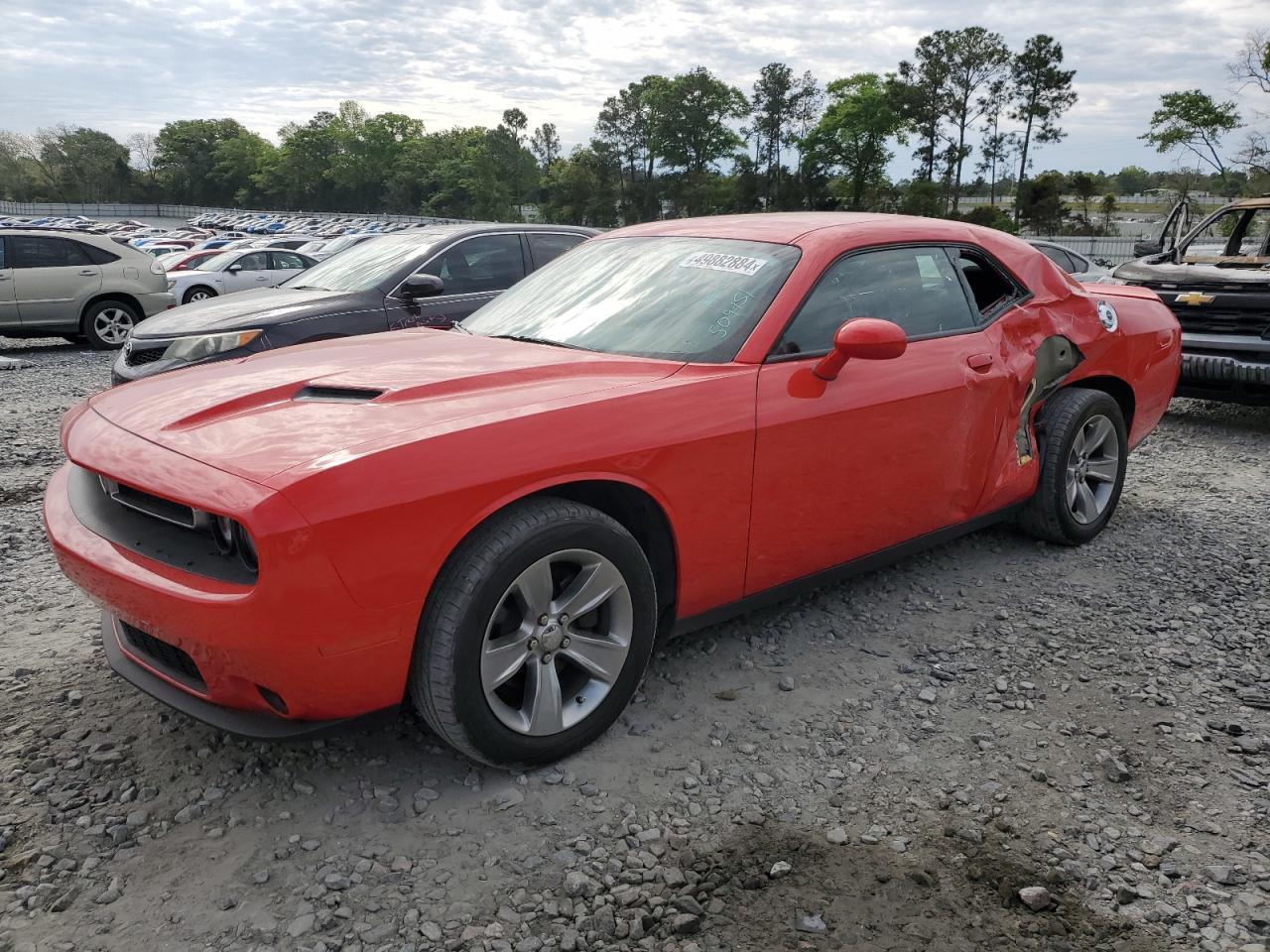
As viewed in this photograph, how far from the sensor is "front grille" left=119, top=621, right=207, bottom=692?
2.53 meters

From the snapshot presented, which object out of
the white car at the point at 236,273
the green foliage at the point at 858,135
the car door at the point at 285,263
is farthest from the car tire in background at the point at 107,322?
the green foliage at the point at 858,135

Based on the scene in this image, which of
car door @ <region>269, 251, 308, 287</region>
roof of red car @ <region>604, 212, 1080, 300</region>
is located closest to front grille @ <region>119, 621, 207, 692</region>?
roof of red car @ <region>604, 212, 1080, 300</region>

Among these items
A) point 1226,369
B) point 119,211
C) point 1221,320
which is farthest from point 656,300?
point 119,211

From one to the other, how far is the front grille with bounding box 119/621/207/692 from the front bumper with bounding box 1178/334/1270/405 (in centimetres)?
734

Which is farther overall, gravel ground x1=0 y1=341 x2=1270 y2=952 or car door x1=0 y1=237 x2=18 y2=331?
car door x1=0 y1=237 x2=18 y2=331

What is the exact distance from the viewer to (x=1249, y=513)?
5.35 meters

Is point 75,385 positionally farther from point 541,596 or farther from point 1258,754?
point 1258,754

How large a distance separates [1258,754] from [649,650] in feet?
6.25

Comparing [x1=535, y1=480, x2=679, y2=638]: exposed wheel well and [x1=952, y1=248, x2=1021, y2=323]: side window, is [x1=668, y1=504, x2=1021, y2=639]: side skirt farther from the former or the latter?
[x1=952, y1=248, x2=1021, y2=323]: side window

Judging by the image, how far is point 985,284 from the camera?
4.16m

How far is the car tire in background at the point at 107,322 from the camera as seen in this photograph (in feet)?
41.7

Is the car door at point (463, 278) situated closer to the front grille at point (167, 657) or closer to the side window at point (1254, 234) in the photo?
the front grille at point (167, 657)

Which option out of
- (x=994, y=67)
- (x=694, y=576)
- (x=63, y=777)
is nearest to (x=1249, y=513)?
(x=694, y=576)

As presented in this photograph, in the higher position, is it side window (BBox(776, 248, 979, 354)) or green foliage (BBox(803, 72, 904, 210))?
green foliage (BBox(803, 72, 904, 210))
